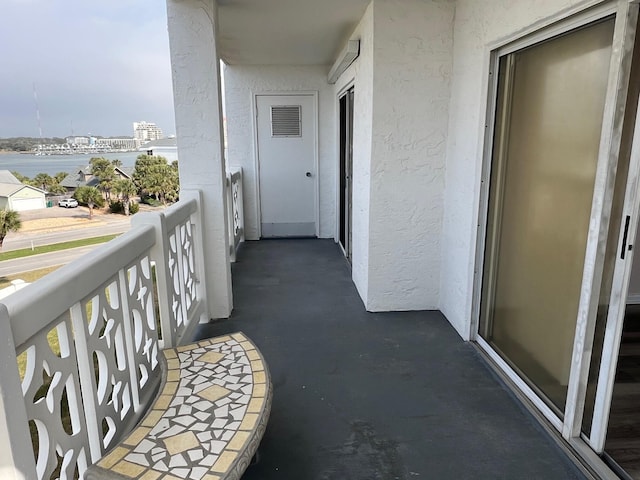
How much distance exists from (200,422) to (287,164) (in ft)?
16.3

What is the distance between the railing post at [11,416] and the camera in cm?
95

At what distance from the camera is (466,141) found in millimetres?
2994

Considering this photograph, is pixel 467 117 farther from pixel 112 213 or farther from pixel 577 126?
pixel 112 213

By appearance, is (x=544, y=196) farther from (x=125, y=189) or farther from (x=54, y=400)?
(x=125, y=189)

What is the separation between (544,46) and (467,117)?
0.80m

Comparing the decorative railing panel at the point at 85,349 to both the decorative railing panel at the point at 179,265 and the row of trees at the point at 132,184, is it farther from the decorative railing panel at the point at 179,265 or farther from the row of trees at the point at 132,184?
the row of trees at the point at 132,184

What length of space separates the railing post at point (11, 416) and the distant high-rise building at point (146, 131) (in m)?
2.51

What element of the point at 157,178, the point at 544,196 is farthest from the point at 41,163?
the point at 544,196

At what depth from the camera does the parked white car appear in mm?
2394

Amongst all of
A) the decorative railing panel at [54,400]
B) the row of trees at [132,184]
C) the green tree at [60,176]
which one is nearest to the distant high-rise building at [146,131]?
the row of trees at [132,184]

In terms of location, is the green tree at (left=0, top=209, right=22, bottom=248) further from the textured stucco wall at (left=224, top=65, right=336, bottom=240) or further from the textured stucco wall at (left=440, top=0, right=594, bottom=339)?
the textured stucco wall at (left=224, top=65, right=336, bottom=240)

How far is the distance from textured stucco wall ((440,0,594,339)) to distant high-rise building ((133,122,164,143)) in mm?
2388

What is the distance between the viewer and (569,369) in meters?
2.02

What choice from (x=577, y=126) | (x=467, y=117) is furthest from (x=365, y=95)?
(x=577, y=126)
